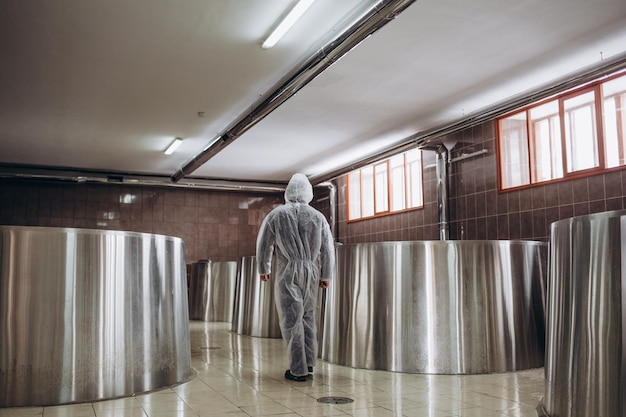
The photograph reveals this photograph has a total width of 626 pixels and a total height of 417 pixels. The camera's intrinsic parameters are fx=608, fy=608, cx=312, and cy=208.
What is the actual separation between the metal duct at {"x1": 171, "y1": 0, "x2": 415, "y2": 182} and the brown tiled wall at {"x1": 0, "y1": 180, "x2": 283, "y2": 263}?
4748 mm

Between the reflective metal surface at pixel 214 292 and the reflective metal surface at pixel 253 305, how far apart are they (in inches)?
77.6

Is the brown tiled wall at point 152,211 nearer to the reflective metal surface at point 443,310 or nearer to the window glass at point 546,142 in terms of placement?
the window glass at point 546,142

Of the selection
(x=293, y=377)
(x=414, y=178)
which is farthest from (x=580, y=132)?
(x=293, y=377)

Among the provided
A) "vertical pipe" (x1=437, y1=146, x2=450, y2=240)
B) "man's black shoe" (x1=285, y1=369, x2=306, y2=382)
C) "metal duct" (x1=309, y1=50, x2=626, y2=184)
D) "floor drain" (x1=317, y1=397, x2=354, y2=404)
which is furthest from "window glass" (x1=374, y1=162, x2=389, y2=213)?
"floor drain" (x1=317, y1=397, x2=354, y2=404)

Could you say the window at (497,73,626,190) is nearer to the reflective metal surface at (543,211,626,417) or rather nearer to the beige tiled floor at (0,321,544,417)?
the beige tiled floor at (0,321,544,417)

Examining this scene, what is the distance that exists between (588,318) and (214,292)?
349 inches

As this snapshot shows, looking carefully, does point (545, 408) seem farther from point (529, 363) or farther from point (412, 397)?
point (529, 363)

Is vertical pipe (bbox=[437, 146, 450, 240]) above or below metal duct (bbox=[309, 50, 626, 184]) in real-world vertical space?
below

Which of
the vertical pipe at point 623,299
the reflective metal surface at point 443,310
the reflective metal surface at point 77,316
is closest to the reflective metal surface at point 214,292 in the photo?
the reflective metal surface at point 443,310

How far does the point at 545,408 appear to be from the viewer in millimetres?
2994

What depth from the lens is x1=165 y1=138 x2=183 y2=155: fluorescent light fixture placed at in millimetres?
9711

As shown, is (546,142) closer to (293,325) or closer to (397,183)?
(397,183)

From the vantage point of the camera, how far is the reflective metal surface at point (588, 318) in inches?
89.8

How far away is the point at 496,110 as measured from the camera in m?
7.33
